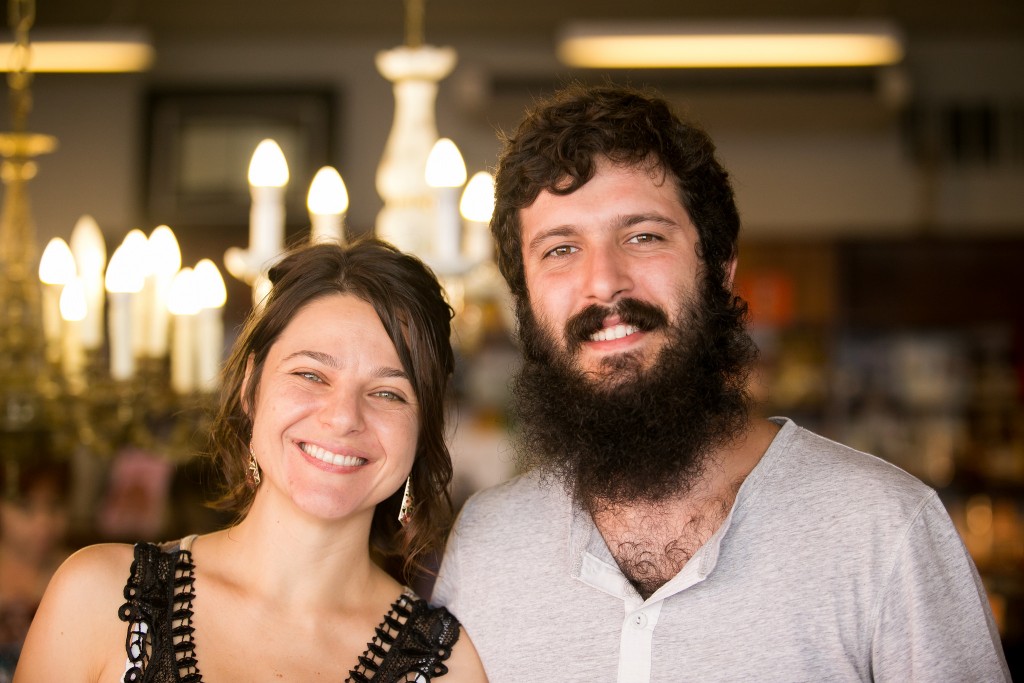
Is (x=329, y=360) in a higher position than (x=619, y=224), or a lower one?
lower

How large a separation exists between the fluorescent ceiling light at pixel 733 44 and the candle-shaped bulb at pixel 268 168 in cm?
160

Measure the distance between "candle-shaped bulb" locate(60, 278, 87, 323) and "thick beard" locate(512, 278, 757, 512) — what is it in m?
1.25

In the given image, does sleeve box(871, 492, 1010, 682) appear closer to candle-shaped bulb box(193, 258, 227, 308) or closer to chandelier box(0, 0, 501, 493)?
chandelier box(0, 0, 501, 493)

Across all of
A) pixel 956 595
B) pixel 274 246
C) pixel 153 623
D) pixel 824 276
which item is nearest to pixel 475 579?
pixel 153 623

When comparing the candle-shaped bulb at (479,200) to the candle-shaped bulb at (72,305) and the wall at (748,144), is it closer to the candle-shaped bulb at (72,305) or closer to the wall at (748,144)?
the candle-shaped bulb at (72,305)

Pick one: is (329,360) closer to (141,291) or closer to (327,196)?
(327,196)

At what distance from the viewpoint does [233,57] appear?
5133 millimetres

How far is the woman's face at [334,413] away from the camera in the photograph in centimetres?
168

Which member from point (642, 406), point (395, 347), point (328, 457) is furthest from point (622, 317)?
point (328, 457)

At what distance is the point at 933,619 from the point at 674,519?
1.32ft

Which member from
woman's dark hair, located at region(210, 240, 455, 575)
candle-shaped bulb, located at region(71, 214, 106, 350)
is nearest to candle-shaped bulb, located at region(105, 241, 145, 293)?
candle-shaped bulb, located at region(71, 214, 106, 350)

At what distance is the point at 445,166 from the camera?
245 centimetres

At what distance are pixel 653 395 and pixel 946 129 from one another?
13.2 ft

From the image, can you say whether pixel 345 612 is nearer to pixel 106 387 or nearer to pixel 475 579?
pixel 475 579
